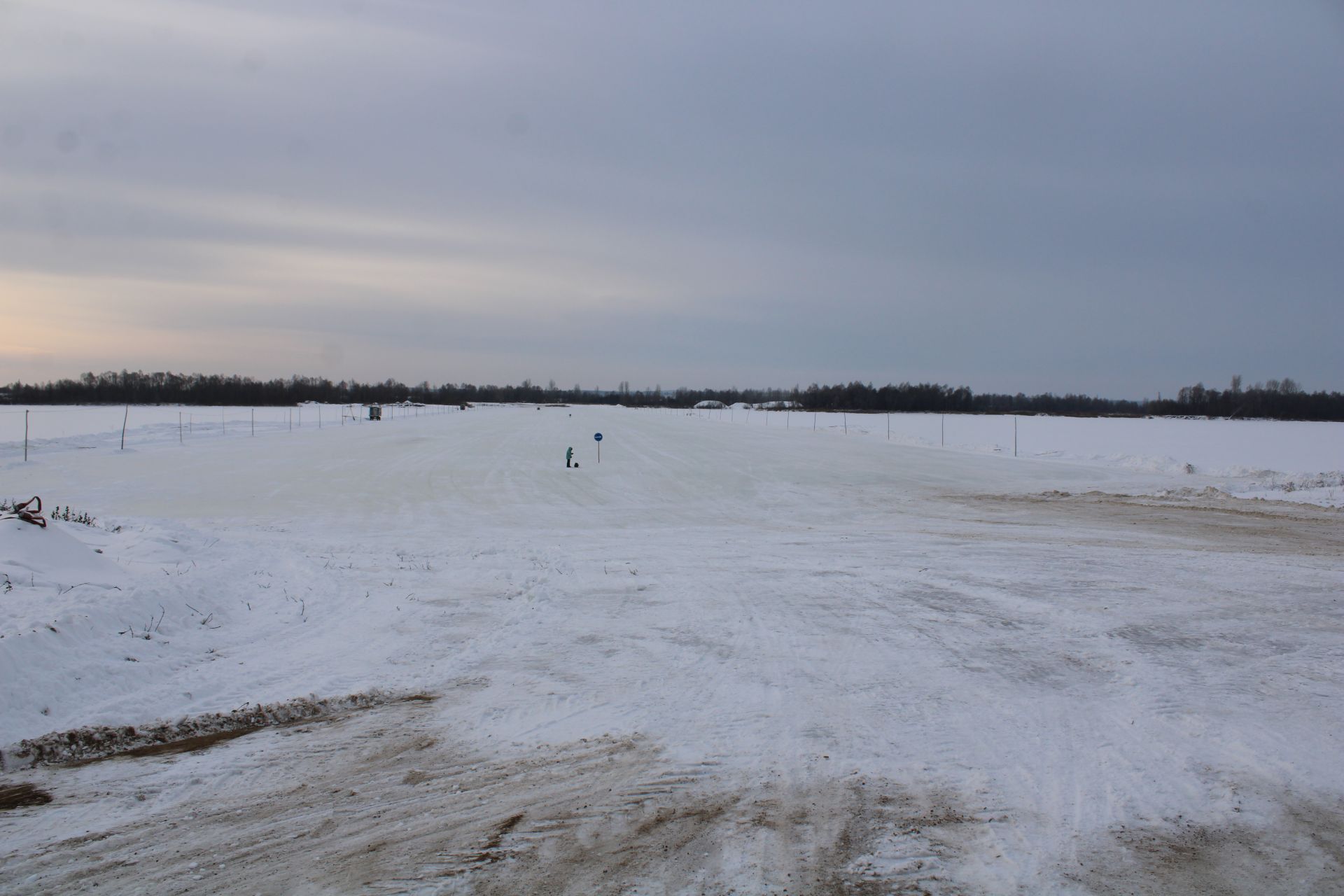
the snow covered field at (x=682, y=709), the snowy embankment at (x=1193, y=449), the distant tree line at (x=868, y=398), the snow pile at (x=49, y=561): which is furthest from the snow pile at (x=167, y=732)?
the distant tree line at (x=868, y=398)

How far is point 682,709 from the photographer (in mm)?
5074

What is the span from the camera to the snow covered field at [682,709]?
3.37m

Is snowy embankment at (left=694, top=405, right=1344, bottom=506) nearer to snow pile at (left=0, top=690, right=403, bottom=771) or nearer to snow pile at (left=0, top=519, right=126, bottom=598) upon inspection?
snow pile at (left=0, top=690, right=403, bottom=771)

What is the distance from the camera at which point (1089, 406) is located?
163m

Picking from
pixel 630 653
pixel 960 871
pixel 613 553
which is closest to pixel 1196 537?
pixel 613 553

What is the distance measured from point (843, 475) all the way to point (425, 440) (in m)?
22.1

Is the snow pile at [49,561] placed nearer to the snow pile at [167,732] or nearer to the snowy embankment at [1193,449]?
the snow pile at [167,732]

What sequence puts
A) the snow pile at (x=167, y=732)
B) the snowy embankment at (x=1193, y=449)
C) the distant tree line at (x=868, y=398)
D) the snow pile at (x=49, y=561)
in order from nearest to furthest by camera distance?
the snow pile at (x=167, y=732)
the snow pile at (x=49, y=561)
the snowy embankment at (x=1193, y=449)
the distant tree line at (x=868, y=398)

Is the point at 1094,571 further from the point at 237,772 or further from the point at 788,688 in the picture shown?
the point at 237,772

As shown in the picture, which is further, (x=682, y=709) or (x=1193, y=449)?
(x=1193, y=449)

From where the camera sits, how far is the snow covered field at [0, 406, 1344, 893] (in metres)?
3.37

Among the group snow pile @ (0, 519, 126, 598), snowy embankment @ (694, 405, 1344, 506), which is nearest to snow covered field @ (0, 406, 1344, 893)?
snow pile @ (0, 519, 126, 598)

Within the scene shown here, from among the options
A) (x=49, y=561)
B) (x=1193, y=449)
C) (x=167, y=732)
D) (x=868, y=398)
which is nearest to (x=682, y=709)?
(x=167, y=732)

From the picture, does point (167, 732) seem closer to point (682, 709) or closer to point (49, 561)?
point (682, 709)
